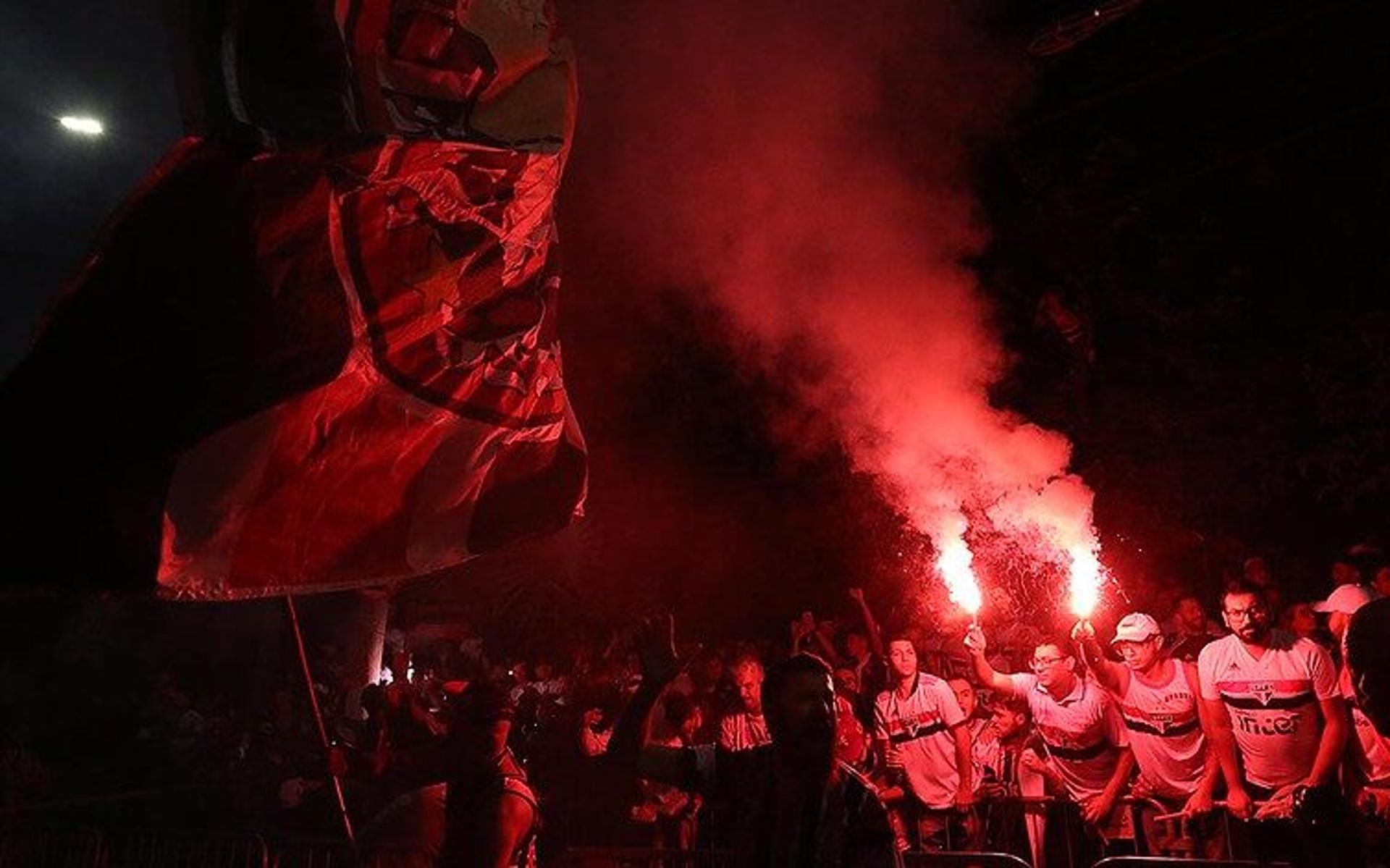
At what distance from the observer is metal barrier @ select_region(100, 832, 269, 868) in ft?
19.7

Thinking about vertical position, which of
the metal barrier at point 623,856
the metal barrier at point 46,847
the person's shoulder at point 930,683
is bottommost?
the metal barrier at point 46,847

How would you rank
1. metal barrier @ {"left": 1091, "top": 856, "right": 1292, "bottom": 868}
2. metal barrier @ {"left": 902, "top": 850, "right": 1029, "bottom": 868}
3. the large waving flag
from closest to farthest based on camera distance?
the large waving flag → metal barrier @ {"left": 1091, "top": 856, "right": 1292, "bottom": 868} → metal barrier @ {"left": 902, "top": 850, "right": 1029, "bottom": 868}

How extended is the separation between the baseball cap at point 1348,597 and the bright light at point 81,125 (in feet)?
50.3

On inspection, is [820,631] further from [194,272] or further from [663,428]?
[663,428]

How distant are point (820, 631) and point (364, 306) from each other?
6.60 m

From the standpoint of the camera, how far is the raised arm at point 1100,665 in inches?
269

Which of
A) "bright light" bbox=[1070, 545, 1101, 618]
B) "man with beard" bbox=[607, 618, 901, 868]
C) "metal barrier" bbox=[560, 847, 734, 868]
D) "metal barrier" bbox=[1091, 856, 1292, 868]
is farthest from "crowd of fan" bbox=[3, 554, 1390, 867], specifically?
"metal barrier" bbox=[1091, 856, 1292, 868]

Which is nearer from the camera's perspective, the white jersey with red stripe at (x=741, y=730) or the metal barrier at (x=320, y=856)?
the metal barrier at (x=320, y=856)

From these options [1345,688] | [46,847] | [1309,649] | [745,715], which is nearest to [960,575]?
[745,715]

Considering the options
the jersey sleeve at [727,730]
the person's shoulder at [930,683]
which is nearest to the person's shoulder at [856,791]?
the person's shoulder at [930,683]

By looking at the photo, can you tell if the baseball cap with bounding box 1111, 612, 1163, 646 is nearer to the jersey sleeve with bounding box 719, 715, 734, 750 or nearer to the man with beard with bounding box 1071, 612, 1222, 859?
the man with beard with bounding box 1071, 612, 1222, 859

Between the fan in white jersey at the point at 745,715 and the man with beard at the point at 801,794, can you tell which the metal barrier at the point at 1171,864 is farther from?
the fan in white jersey at the point at 745,715

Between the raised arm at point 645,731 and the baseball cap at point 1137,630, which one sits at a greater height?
the baseball cap at point 1137,630

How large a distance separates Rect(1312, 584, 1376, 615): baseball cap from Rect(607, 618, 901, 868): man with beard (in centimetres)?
548
